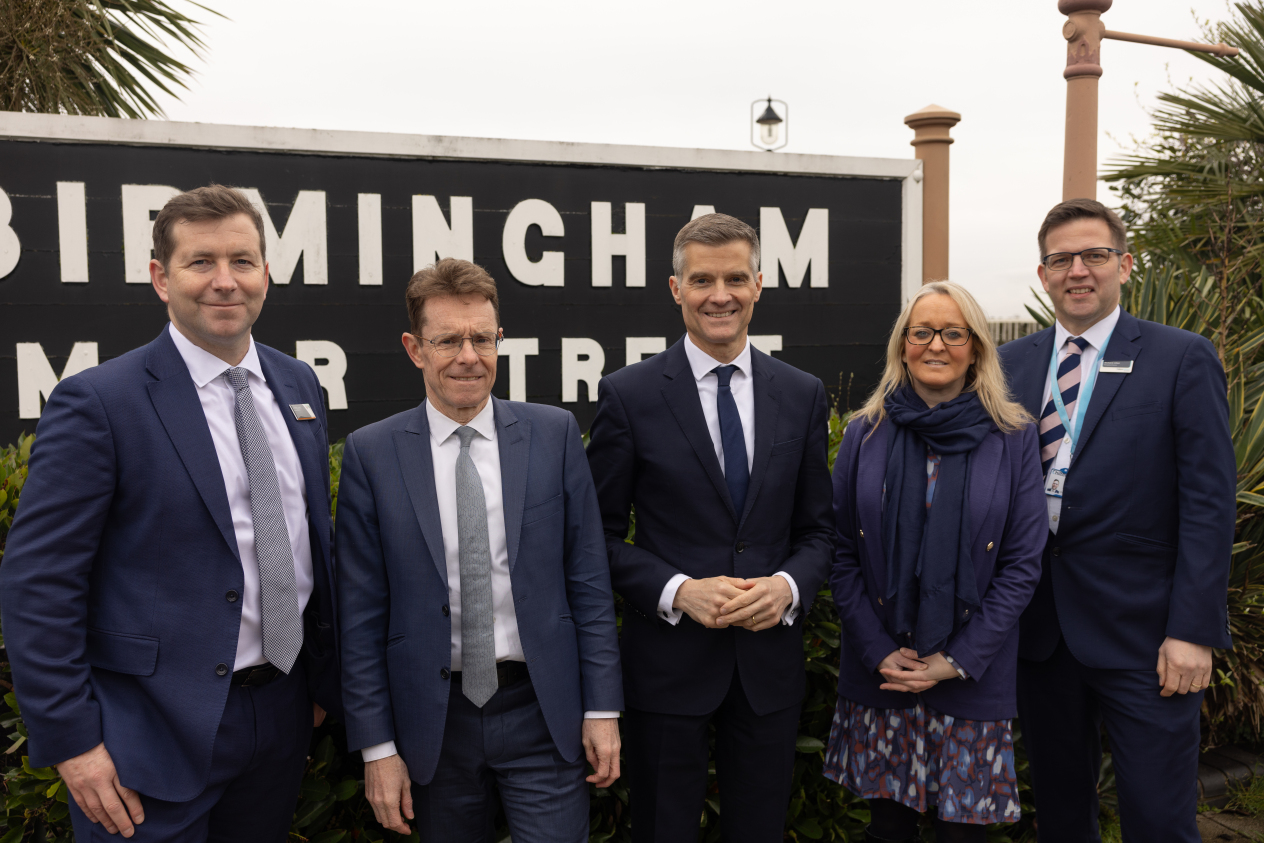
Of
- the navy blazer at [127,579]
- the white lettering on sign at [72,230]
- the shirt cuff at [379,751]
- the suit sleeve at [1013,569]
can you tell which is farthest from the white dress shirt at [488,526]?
the white lettering on sign at [72,230]

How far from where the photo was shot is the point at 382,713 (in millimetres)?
2258

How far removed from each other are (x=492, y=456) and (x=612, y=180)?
4.06 meters

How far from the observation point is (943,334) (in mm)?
2736

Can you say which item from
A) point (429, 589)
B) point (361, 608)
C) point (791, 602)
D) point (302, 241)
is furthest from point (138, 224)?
point (791, 602)

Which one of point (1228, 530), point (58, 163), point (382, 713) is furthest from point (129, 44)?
point (1228, 530)

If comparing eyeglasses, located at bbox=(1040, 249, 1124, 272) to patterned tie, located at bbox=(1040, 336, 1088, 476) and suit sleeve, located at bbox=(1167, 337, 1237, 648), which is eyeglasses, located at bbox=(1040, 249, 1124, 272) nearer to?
patterned tie, located at bbox=(1040, 336, 1088, 476)

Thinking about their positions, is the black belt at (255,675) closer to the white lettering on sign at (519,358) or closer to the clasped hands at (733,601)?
the clasped hands at (733,601)

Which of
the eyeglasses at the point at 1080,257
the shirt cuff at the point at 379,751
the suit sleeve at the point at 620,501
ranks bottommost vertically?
the shirt cuff at the point at 379,751

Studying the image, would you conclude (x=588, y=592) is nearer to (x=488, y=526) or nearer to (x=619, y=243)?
(x=488, y=526)

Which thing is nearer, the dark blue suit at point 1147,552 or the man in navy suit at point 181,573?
the man in navy suit at point 181,573

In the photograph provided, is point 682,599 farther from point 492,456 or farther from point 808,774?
point 808,774

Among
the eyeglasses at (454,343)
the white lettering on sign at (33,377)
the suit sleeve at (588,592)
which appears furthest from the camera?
the white lettering on sign at (33,377)

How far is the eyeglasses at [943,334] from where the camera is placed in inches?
108

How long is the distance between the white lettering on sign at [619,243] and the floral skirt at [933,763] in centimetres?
382
